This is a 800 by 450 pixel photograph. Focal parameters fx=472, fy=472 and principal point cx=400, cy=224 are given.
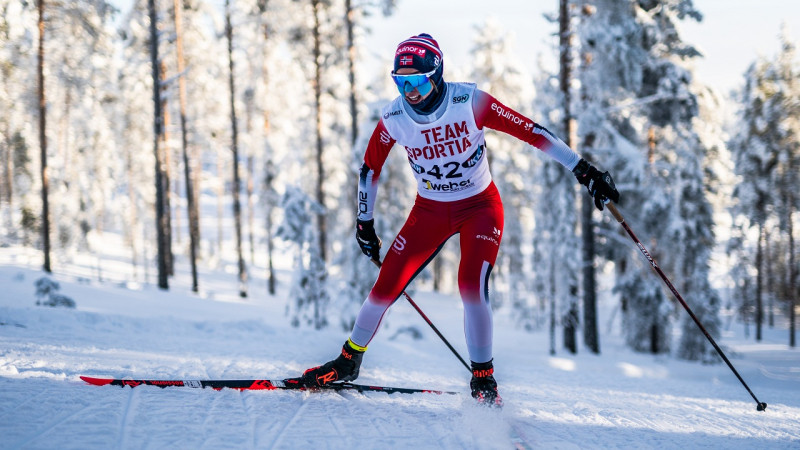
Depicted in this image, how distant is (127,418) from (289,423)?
40.1 inches

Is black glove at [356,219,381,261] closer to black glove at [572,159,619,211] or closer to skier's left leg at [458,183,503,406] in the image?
skier's left leg at [458,183,503,406]

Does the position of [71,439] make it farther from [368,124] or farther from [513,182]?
[513,182]

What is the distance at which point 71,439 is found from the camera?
2670 millimetres

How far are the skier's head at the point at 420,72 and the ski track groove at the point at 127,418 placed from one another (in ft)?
9.30

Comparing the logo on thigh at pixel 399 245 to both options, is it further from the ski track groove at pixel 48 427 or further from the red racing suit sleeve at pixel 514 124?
the ski track groove at pixel 48 427

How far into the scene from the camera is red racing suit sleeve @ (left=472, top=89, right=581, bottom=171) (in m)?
3.60

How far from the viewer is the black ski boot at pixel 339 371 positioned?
3732 millimetres

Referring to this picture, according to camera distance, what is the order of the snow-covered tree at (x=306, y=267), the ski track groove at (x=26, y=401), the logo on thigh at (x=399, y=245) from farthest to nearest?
the snow-covered tree at (x=306, y=267) < the logo on thigh at (x=399, y=245) < the ski track groove at (x=26, y=401)

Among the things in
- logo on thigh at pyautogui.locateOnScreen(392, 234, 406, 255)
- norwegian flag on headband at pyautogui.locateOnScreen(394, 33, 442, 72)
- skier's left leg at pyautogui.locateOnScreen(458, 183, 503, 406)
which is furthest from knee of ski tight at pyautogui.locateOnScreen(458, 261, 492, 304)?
norwegian flag on headband at pyautogui.locateOnScreen(394, 33, 442, 72)

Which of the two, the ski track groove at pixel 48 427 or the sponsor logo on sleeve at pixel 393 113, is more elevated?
the sponsor logo on sleeve at pixel 393 113

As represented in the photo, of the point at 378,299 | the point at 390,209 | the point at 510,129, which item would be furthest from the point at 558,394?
the point at 390,209

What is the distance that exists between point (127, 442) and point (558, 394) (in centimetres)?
393

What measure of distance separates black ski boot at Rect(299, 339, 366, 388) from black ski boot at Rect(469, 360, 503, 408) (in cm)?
90

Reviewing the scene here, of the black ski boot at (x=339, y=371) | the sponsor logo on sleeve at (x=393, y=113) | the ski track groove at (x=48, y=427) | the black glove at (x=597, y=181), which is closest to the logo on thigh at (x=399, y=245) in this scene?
the black ski boot at (x=339, y=371)
